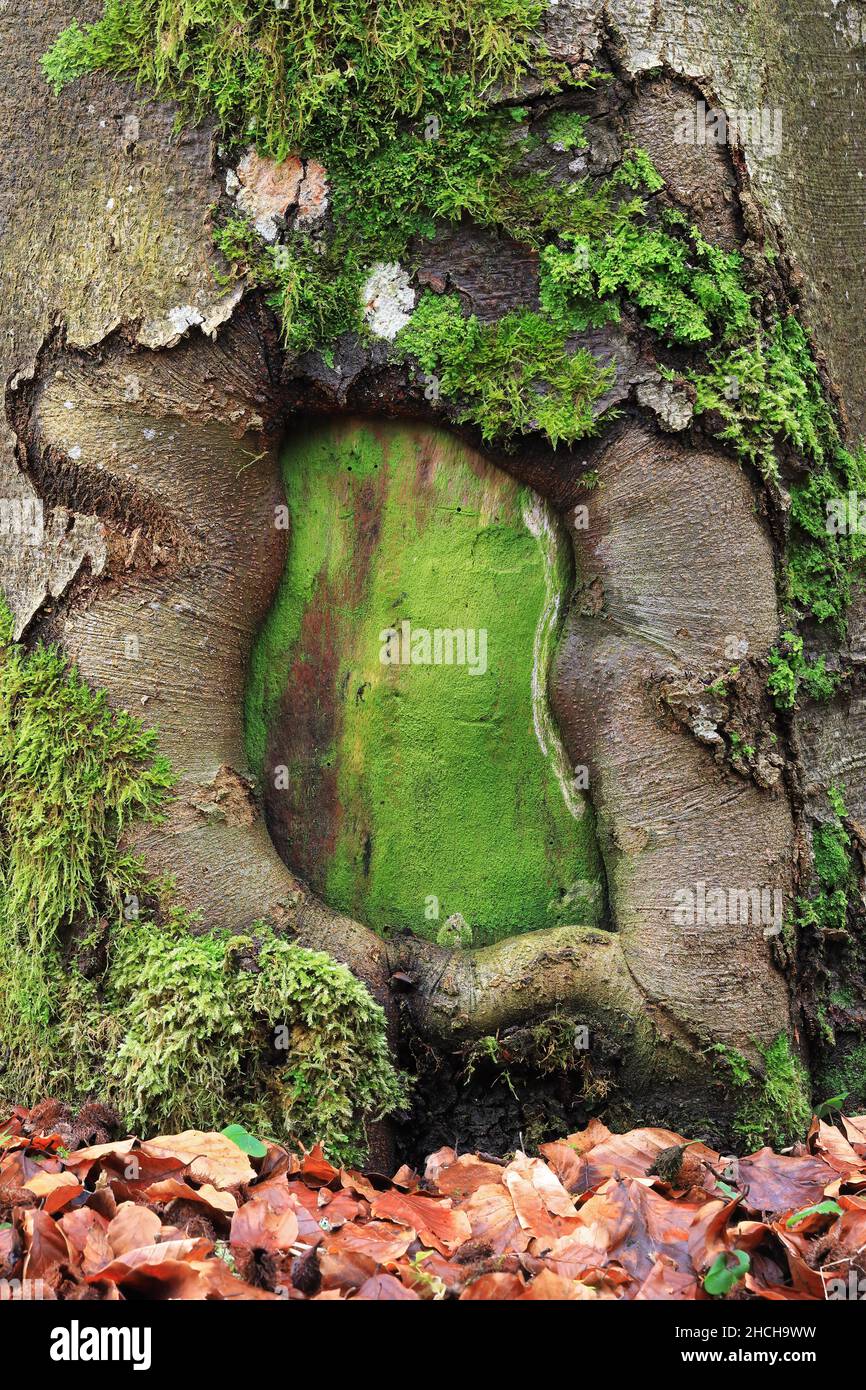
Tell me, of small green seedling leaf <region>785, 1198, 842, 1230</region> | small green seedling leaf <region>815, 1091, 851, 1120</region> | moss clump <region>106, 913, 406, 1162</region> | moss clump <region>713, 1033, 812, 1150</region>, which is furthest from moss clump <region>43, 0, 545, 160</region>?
small green seedling leaf <region>815, 1091, 851, 1120</region>

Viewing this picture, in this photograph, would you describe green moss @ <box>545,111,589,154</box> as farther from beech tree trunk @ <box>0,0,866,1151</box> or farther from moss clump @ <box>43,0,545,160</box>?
moss clump @ <box>43,0,545,160</box>

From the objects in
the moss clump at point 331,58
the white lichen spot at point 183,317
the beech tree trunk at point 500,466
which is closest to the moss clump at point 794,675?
the beech tree trunk at point 500,466

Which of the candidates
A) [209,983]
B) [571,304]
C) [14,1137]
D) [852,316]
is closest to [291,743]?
[209,983]

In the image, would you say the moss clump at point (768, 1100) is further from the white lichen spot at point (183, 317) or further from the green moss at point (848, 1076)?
the white lichen spot at point (183, 317)

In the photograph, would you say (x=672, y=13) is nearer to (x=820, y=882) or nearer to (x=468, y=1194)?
(x=820, y=882)

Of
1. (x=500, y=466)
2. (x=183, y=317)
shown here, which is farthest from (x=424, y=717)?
(x=183, y=317)
